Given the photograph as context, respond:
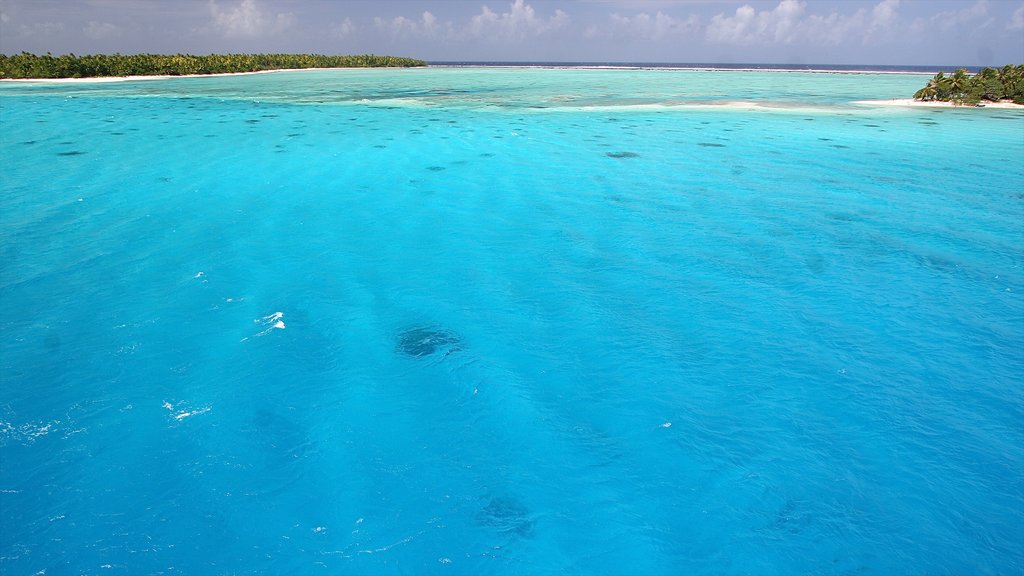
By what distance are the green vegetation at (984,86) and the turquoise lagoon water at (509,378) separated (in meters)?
27.3

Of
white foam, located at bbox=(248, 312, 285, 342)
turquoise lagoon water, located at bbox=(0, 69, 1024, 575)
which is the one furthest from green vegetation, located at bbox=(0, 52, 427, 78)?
white foam, located at bbox=(248, 312, 285, 342)

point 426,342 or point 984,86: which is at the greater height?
point 984,86

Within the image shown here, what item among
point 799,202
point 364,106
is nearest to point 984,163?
point 799,202

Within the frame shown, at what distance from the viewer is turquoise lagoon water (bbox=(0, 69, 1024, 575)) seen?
13.9 ft

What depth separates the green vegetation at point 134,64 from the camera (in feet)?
181

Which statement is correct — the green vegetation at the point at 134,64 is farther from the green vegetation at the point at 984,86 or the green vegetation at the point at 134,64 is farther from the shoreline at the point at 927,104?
the green vegetation at the point at 984,86

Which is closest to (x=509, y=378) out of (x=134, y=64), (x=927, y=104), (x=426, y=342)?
(x=426, y=342)

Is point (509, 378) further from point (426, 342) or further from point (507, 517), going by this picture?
point (507, 517)

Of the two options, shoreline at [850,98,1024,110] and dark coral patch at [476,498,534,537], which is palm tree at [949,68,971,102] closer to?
shoreline at [850,98,1024,110]

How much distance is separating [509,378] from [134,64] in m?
71.9

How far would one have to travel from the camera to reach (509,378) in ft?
20.3

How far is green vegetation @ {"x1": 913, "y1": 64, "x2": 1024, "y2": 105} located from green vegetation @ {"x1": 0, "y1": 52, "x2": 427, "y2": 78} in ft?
236

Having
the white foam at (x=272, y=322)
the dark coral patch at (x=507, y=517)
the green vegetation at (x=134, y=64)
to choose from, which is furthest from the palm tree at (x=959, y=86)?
the green vegetation at (x=134, y=64)

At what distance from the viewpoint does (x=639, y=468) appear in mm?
4953
